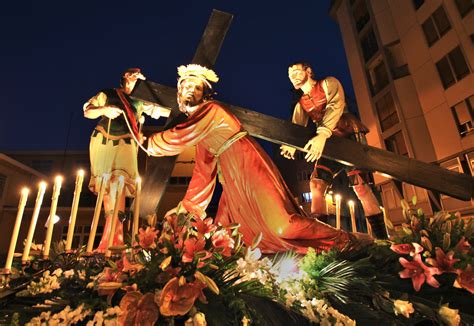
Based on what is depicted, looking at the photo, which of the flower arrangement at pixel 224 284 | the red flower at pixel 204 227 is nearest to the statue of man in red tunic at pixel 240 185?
the flower arrangement at pixel 224 284

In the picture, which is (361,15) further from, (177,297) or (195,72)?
(177,297)

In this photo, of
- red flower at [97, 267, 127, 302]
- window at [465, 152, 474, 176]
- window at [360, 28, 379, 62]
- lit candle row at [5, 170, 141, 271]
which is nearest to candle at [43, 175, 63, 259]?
lit candle row at [5, 170, 141, 271]

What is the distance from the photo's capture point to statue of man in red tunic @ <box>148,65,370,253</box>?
2.01 metres

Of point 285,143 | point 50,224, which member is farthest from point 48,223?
point 285,143

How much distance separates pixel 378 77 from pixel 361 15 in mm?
3969

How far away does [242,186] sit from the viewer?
229 centimetres

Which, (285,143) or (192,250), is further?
(285,143)

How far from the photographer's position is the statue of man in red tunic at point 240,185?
2.01 m

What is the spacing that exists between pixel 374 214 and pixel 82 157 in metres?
16.3

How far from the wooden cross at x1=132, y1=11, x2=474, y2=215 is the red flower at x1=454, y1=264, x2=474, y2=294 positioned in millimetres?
1637

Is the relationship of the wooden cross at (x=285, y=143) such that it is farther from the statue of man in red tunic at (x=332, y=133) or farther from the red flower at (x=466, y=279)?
the red flower at (x=466, y=279)

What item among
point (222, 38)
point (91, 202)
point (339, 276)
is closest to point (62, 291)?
point (339, 276)

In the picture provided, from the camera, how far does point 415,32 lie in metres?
12.5

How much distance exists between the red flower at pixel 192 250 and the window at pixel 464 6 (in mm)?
13825
